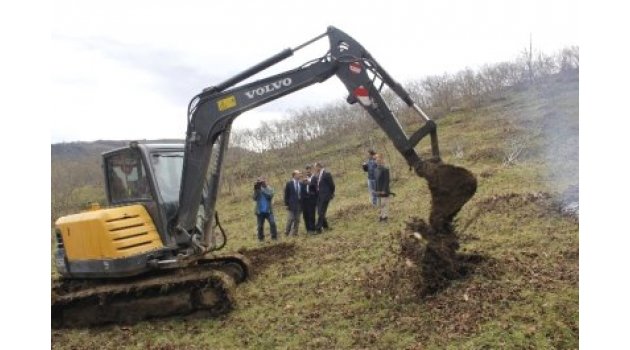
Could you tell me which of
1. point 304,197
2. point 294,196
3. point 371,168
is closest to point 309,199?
point 304,197

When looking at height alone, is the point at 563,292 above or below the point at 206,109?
below

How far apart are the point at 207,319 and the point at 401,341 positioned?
3120 millimetres

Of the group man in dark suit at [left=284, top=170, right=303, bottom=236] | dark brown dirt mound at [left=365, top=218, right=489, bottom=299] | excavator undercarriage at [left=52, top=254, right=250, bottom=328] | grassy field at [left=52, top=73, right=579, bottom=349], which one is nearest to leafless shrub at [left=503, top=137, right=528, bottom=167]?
grassy field at [left=52, top=73, right=579, bottom=349]

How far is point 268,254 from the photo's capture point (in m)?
11.5

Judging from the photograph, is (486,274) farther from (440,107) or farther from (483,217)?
(440,107)

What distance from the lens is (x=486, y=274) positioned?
6645 millimetres

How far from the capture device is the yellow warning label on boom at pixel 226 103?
789 centimetres

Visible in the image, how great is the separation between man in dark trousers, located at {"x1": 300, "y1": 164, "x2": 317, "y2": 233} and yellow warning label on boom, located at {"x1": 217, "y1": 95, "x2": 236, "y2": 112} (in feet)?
20.5

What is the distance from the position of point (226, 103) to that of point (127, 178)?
2.05 meters

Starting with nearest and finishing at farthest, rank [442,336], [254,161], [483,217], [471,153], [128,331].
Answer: [442,336], [128,331], [483,217], [471,153], [254,161]

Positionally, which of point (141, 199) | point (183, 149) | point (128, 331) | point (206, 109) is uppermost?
point (206, 109)

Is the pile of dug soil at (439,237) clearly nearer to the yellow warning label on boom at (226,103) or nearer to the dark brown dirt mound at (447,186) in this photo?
the dark brown dirt mound at (447,186)

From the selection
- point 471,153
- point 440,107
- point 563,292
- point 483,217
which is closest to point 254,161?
point 440,107

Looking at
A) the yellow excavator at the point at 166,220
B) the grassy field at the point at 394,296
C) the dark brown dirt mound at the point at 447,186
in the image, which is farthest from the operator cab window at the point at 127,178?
the dark brown dirt mound at the point at 447,186
